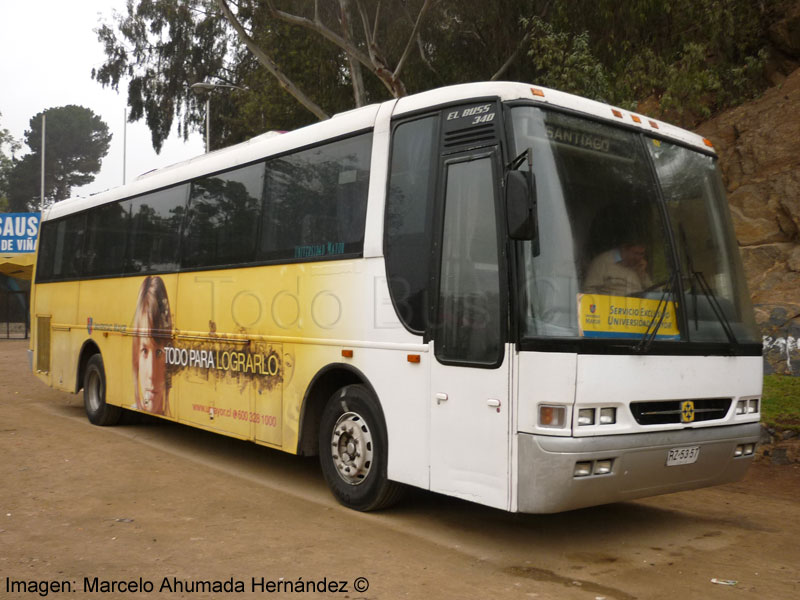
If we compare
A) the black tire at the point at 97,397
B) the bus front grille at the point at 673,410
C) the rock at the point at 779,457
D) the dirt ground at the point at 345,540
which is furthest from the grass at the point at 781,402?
the black tire at the point at 97,397

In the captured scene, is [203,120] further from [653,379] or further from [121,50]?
[653,379]

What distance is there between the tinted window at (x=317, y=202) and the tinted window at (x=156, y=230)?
2.16 meters

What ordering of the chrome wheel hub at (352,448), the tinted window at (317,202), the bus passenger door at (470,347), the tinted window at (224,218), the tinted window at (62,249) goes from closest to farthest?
1. the bus passenger door at (470,347)
2. the chrome wheel hub at (352,448)
3. the tinted window at (317,202)
4. the tinted window at (224,218)
5. the tinted window at (62,249)

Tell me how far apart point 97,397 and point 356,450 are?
6626mm

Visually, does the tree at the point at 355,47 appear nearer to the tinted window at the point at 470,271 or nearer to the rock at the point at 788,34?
the rock at the point at 788,34

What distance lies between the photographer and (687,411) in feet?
19.8

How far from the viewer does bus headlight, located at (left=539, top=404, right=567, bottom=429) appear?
17.7 feet

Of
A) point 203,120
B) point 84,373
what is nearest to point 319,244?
point 84,373

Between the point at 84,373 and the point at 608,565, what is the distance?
9442mm

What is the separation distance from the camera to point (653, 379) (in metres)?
5.81

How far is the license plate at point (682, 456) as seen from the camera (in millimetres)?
5887

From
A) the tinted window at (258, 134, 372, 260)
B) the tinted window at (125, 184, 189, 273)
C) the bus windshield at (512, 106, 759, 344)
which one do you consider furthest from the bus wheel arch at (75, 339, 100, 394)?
the bus windshield at (512, 106, 759, 344)

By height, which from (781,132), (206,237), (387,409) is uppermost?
(781,132)

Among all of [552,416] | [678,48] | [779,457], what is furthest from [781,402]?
[678,48]
